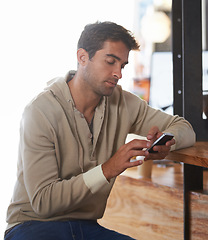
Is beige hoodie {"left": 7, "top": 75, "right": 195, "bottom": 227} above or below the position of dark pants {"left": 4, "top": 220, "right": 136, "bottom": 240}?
above

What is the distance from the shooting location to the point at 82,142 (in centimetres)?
142

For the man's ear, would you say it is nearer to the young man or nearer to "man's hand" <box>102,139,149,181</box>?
the young man

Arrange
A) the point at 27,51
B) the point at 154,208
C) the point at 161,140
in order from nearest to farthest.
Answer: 1. the point at 161,140
2. the point at 154,208
3. the point at 27,51

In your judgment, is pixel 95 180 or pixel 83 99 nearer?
pixel 95 180

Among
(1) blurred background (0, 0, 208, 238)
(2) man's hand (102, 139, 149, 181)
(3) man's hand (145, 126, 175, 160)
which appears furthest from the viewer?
(1) blurred background (0, 0, 208, 238)

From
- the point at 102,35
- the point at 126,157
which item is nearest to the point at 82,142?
the point at 126,157

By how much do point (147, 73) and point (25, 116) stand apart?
11.3 feet

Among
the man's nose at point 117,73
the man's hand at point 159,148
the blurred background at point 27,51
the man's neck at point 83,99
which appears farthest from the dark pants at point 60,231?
the blurred background at point 27,51

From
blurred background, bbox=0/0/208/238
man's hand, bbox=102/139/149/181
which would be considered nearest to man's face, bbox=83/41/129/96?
man's hand, bbox=102/139/149/181

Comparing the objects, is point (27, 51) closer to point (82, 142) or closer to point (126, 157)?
point (82, 142)

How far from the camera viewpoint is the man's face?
Result: 1485 millimetres

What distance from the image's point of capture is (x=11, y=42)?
238cm

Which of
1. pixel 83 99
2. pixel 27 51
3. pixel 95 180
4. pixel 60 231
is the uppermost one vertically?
pixel 27 51

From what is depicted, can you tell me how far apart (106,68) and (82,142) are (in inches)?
11.7
